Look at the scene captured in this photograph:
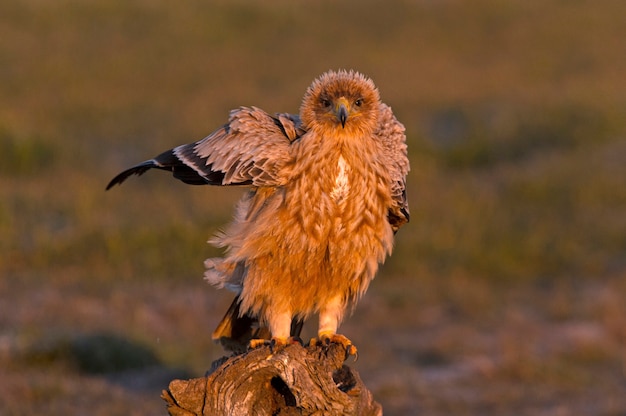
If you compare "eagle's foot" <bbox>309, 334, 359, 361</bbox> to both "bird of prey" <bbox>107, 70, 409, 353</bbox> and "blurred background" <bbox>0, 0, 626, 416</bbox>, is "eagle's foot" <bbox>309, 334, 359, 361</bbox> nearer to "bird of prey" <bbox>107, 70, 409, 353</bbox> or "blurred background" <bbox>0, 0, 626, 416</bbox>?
"bird of prey" <bbox>107, 70, 409, 353</bbox>

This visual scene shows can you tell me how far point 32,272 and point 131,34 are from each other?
11036 mm

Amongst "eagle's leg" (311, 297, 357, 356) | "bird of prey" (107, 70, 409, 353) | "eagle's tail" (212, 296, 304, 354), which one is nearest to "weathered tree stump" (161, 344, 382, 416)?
"bird of prey" (107, 70, 409, 353)

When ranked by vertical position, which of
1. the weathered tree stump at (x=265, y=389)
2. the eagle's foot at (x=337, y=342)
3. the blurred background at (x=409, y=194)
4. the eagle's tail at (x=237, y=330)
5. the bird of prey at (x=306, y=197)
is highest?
the blurred background at (x=409, y=194)

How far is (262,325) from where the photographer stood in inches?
217

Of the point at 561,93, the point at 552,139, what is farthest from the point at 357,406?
the point at 561,93

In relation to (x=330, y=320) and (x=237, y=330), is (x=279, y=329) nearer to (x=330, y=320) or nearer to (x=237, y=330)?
(x=330, y=320)

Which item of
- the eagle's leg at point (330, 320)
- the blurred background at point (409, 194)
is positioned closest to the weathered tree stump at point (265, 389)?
the eagle's leg at point (330, 320)

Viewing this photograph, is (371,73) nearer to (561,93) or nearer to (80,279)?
(561,93)

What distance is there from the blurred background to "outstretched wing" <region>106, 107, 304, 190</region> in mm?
2482

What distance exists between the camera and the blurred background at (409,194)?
8594mm

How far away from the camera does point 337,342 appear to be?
5.33 metres

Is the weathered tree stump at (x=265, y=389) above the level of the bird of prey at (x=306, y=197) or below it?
below

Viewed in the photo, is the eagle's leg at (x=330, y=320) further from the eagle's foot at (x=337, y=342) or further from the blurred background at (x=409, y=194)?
the blurred background at (x=409, y=194)

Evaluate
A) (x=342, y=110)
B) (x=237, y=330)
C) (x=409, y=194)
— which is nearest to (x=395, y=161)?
(x=342, y=110)
